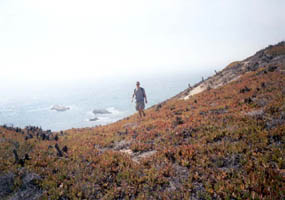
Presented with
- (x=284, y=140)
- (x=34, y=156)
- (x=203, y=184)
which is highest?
(x=34, y=156)

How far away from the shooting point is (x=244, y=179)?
568cm

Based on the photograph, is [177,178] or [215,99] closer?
[177,178]

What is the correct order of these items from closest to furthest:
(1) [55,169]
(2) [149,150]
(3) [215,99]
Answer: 1. (1) [55,169]
2. (2) [149,150]
3. (3) [215,99]

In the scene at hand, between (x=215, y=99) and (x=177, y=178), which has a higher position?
(x=215, y=99)

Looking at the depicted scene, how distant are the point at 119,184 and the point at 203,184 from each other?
3068mm

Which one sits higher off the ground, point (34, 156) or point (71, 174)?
point (34, 156)

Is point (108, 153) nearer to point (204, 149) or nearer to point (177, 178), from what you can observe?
point (177, 178)

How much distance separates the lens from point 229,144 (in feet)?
25.8

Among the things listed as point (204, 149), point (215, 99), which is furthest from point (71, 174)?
point (215, 99)

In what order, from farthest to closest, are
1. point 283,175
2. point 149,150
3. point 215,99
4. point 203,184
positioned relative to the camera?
point 215,99 < point 149,150 < point 203,184 < point 283,175

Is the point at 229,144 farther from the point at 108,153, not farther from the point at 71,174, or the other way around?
the point at 71,174

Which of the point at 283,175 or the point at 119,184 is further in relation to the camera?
the point at 119,184

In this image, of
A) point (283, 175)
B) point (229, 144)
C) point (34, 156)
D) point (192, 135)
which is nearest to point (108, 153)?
point (34, 156)

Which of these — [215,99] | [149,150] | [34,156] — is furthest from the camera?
[215,99]
